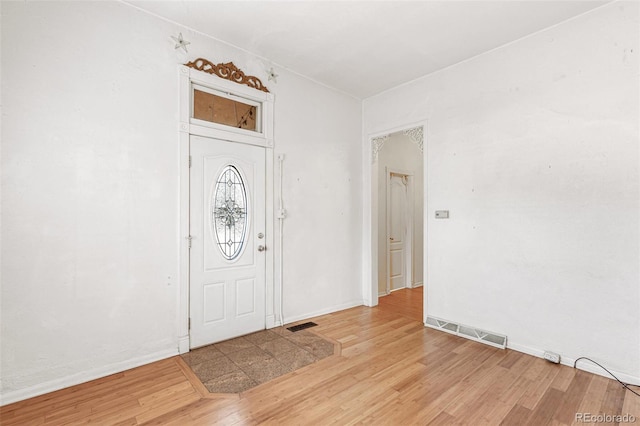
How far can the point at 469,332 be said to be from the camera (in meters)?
3.51

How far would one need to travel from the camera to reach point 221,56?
3.36m

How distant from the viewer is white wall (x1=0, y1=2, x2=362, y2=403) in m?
2.32

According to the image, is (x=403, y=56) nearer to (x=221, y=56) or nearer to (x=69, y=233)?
(x=221, y=56)

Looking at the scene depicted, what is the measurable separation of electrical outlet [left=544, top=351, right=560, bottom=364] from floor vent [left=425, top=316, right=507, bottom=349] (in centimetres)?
36

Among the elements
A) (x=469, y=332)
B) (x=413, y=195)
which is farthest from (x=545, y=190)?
(x=413, y=195)

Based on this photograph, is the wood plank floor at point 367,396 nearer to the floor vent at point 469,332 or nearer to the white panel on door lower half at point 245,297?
the floor vent at point 469,332

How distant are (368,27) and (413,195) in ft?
12.2

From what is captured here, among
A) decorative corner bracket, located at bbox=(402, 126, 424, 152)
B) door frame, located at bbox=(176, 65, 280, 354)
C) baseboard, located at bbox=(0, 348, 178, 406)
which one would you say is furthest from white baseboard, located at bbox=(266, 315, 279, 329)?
decorative corner bracket, located at bbox=(402, 126, 424, 152)

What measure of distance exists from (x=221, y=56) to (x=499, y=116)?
307 cm

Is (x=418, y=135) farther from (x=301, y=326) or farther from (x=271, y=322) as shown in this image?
(x=271, y=322)

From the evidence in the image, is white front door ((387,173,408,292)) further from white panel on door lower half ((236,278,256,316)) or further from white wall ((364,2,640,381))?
white panel on door lower half ((236,278,256,316))

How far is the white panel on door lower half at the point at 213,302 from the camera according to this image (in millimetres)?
3246

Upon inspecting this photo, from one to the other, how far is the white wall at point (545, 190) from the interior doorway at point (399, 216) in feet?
5.07

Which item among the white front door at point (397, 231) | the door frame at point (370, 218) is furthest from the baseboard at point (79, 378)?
the white front door at point (397, 231)
